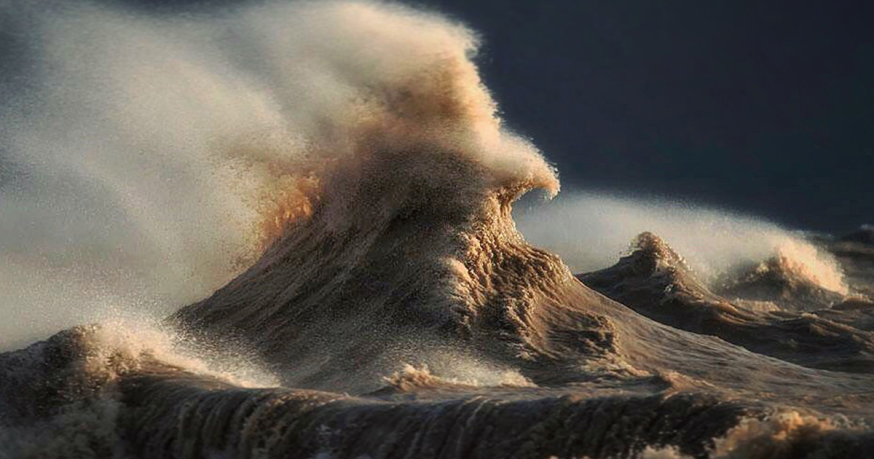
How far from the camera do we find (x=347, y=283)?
1269 cm

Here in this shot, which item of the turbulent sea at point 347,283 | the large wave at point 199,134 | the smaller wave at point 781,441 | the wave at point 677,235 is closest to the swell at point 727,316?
the turbulent sea at point 347,283

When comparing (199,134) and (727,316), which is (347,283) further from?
(199,134)

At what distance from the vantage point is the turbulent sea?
27.8 feet

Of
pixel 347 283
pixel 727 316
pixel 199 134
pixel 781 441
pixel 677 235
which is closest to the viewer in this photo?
pixel 781 441

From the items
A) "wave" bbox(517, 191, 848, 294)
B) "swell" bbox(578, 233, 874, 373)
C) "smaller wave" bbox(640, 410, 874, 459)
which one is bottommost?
"smaller wave" bbox(640, 410, 874, 459)

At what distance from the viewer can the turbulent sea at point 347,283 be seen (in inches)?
333

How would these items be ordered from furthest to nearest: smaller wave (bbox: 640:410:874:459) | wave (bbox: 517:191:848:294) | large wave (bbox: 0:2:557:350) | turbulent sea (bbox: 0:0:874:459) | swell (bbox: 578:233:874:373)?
wave (bbox: 517:191:848:294) → swell (bbox: 578:233:874:373) → large wave (bbox: 0:2:557:350) → turbulent sea (bbox: 0:0:874:459) → smaller wave (bbox: 640:410:874:459)

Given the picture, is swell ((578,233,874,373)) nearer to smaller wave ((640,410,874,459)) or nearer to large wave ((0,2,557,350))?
large wave ((0,2,557,350))

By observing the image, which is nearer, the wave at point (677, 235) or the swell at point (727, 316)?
the swell at point (727, 316)

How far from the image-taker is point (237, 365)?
11.3 metres

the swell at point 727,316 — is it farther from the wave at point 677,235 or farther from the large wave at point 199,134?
the wave at point 677,235

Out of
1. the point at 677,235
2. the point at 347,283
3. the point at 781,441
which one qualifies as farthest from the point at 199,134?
the point at 781,441

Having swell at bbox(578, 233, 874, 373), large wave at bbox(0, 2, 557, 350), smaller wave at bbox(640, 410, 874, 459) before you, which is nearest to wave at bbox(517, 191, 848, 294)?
swell at bbox(578, 233, 874, 373)

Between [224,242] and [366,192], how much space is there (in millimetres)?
4216
